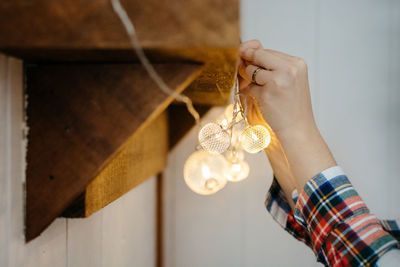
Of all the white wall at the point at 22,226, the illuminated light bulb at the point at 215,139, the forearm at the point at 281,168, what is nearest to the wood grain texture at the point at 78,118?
the white wall at the point at 22,226

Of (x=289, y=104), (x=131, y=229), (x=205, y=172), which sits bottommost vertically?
(x=131, y=229)

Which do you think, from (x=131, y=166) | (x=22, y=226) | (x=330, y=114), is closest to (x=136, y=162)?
(x=131, y=166)

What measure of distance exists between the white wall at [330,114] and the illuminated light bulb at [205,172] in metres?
0.46

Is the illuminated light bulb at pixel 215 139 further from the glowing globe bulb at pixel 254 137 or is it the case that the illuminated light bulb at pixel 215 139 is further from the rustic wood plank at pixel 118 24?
the rustic wood plank at pixel 118 24

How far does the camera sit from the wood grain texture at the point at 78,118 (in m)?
0.29

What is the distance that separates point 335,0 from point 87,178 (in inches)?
41.4

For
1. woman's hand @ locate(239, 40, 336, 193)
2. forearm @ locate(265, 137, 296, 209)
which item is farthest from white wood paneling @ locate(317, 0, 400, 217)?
woman's hand @ locate(239, 40, 336, 193)

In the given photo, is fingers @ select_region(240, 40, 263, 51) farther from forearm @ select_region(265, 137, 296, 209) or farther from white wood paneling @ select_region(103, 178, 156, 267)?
white wood paneling @ select_region(103, 178, 156, 267)

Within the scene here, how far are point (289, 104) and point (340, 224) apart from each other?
0.22 meters

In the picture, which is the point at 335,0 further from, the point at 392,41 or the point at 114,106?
the point at 114,106

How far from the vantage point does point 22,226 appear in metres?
0.33

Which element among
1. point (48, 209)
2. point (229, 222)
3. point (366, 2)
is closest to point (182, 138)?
point (229, 222)

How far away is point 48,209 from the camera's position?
0.32 meters

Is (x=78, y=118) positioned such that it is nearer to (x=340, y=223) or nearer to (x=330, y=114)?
(x=340, y=223)
